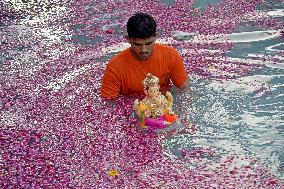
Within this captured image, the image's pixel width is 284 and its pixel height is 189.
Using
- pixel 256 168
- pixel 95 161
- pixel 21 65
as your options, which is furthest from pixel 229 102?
pixel 21 65

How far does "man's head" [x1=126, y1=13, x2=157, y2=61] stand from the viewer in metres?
6.33

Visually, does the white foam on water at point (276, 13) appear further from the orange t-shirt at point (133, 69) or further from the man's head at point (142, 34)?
the man's head at point (142, 34)

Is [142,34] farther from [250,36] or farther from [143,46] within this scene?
[250,36]

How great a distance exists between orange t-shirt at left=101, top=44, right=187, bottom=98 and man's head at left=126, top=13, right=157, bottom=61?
21cm

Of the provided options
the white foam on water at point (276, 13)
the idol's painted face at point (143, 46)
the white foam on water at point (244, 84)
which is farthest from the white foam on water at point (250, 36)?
the idol's painted face at point (143, 46)

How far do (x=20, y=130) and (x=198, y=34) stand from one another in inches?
142

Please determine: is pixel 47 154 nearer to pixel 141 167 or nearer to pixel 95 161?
pixel 95 161

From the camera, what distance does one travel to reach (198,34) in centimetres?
920

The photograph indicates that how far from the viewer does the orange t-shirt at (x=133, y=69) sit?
22.1ft

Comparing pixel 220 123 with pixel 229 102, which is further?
pixel 229 102

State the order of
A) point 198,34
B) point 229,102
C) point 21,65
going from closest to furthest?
point 229,102, point 21,65, point 198,34

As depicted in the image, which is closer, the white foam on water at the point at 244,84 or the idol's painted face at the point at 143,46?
the idol's painted face at the point at 143,46

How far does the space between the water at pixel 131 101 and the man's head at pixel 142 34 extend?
74 cm

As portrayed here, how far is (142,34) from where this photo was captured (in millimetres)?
6312
